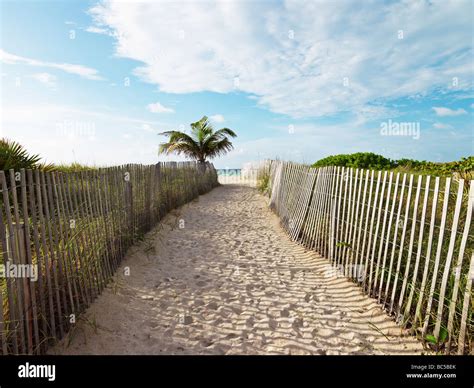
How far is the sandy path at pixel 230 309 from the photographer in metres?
3.33

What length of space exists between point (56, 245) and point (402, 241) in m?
3.83

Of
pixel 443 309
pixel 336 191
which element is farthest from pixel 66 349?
pixel 336 191

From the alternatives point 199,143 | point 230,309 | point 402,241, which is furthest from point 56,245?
point 199,143

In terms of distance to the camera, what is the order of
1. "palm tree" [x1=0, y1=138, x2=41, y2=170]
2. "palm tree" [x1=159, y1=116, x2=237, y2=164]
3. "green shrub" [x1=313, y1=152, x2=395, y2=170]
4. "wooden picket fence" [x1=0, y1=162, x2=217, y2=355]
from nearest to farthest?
"wooden picket fence" [x1=0, y1=162, x2=217, y2=355] < "palm tree" [x1=0, y1=138, x2=41, y2=170] < "green shrub" [x1=313, y1=152, x2=395, y2=170] < "palm tree" [x1=159, y1=116, x2=237, y2=164]

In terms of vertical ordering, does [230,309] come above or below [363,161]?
below

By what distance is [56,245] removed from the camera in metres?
3.38

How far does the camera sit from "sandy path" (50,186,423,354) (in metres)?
3.33

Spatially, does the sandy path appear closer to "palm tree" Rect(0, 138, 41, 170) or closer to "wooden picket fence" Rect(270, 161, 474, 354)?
"wooden picket fence" Rect(270, 161, 474, 354)

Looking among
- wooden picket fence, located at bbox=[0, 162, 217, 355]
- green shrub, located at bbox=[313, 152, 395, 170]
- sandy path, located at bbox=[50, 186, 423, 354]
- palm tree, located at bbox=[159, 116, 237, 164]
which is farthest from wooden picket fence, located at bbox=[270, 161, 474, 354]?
palm tree, located at bbox=[159, 116, 237, 164]

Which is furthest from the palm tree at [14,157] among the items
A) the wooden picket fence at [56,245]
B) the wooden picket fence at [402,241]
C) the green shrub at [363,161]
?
the green shrub at [363,161]

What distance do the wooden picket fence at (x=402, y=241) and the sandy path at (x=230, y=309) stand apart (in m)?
0.30

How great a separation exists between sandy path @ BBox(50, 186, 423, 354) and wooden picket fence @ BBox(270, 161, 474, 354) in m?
0.30

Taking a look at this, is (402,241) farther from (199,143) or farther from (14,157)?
(199,143)
